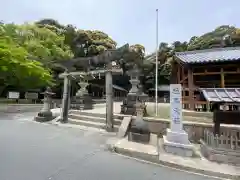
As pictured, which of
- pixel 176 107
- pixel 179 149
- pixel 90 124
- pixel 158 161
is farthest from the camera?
pixel 90 124

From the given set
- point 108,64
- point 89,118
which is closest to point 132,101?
point 89,118

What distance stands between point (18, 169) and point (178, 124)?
5.10 metres

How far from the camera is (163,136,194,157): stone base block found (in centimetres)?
709

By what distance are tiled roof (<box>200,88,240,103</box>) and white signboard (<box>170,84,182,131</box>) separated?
1019 mm

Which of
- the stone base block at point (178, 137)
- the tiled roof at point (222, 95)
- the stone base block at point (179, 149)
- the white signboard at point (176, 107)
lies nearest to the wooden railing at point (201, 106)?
the white signboard at point (176, 107)

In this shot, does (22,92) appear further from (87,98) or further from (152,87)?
(152,87)

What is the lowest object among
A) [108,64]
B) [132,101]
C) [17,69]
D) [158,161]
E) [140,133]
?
[158,161]

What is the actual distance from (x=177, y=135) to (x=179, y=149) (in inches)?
18.7

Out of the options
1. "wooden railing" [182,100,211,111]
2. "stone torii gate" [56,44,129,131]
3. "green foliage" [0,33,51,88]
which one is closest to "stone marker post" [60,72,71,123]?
"stone torii gate" [56,44,129,131]

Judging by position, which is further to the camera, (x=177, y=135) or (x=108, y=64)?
(x=108, y=64)

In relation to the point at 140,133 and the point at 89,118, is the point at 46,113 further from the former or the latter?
the point at 140,133

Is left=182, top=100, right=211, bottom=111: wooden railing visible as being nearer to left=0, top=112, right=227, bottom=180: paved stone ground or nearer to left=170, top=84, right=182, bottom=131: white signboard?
left=170, top=84, right=182, bottom=131: white signboard

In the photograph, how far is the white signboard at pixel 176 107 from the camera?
25.1 feet

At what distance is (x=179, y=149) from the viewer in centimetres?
723
